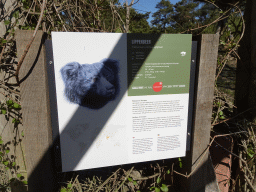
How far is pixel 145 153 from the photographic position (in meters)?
1.45

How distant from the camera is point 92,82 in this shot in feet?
4.23

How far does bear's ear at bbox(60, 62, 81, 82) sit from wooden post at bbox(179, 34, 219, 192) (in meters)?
0.94

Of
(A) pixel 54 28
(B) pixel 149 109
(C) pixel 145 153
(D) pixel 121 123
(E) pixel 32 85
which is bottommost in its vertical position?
(C) pixel 145 153

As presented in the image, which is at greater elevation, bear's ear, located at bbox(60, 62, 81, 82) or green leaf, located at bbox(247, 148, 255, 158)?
bear's ear, located at bbox(60, 62, 81, 82)

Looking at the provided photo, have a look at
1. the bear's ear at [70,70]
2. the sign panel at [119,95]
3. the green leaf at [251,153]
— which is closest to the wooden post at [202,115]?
the sign panel at [119,95]

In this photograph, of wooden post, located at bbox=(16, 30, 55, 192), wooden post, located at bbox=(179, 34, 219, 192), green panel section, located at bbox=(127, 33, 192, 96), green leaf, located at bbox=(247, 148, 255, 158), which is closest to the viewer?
wooden post, located at bbox=(16, 30, 55, 192)

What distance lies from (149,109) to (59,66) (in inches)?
28.3

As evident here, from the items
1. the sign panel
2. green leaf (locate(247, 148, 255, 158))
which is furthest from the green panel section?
green leaf (locate(247, 148, 255, 158))

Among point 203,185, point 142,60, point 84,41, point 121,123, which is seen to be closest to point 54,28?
point 84,41

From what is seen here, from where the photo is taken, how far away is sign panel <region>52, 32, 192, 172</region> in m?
1.25

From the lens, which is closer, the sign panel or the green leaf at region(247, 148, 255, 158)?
the sign panel

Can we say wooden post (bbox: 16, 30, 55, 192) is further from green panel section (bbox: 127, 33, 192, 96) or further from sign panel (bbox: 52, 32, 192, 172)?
green panel section (bbox: 127, 33, 192, 96)

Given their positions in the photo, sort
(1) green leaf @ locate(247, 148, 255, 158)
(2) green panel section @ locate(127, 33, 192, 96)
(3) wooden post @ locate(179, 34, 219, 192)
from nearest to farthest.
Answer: (2) green panel section @ locate(127, 33, 192, 96), (3) wooden post @ locate(179, 34, 219, 192), (1) green leaf @ locate(247, 148, 255, 158)

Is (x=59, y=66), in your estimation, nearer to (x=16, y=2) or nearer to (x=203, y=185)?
(x=16, y=2)
